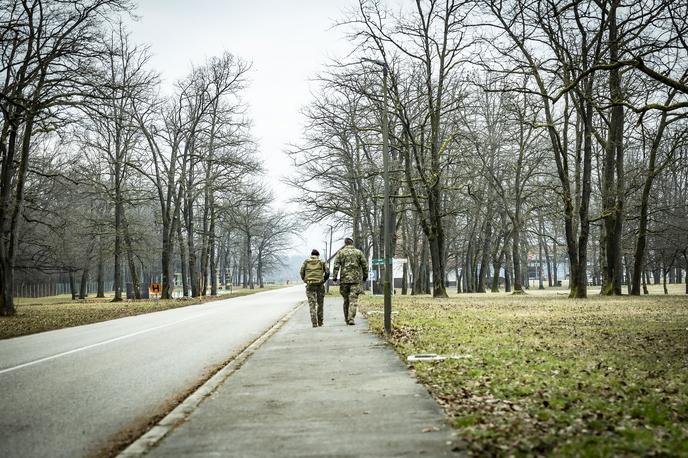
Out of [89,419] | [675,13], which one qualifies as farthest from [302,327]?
[675,13]

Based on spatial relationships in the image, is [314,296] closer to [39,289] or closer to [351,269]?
[351,269]

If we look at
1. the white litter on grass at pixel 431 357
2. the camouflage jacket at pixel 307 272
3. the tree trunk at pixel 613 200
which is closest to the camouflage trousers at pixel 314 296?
the camouflage jacket at pixel 307 272

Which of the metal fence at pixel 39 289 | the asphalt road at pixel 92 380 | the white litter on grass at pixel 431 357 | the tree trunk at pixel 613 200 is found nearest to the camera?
the asphalt road at pixel 92 380

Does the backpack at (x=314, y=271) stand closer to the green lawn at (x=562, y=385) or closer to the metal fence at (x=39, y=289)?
the green lawn at (x=562, y=385)

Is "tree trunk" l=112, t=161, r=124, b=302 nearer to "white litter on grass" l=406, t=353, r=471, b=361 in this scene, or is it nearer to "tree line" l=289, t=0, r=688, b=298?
"tree line" l=289, t=0, r=688, b=298

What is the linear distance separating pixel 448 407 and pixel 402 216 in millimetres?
37894

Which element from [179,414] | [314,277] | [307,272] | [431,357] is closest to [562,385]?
[431,357]

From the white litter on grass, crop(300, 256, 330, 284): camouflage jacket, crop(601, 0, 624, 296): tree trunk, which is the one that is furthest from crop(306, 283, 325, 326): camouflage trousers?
crop(601, 0, 624, 296): tree trunk

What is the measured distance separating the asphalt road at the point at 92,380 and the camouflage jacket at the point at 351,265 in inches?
106

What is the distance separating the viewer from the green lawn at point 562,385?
4.66 m

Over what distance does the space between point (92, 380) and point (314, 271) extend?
7.19 metres

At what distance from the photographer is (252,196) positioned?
43.8 metres

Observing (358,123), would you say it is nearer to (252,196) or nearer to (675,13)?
(252,196)

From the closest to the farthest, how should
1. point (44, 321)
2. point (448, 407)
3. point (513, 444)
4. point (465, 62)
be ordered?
point (513, 444) < point (448, 407) < point (44, 321) < point (465, 62)
